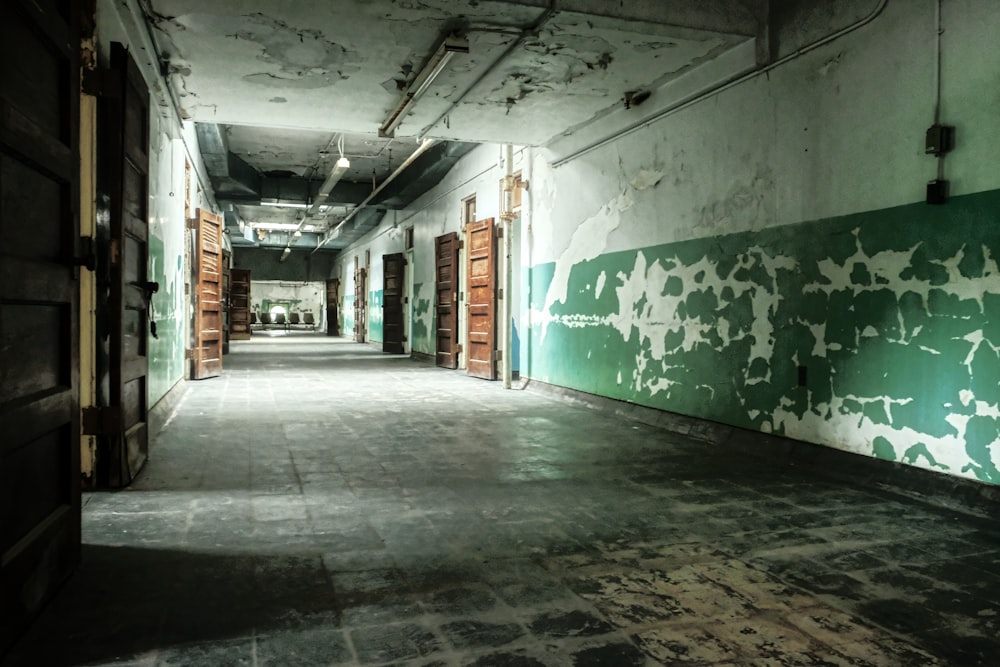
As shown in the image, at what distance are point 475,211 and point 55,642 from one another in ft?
28.9

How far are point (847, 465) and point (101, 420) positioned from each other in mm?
3858

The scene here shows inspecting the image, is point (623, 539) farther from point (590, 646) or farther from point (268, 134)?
point (268, 134)

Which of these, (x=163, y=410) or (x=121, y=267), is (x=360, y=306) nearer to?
(x=163, y=410)

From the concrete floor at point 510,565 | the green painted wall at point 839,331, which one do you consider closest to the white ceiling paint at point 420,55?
the green painted wall at point 839,331

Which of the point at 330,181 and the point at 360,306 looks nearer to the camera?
the point at 330,181

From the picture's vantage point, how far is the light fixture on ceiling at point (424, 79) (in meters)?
4.38

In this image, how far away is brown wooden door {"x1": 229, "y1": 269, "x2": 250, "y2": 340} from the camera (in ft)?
57.7

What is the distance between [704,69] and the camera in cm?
494

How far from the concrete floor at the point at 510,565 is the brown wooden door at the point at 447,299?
6054mm

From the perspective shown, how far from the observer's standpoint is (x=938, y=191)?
3258mm

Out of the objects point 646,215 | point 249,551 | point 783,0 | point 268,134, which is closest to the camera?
point 249,551

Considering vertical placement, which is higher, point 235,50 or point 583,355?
point 235,50

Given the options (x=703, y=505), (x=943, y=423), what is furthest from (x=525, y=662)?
(x=943, y=423)

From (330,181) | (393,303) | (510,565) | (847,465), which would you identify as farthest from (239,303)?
(510,565)
